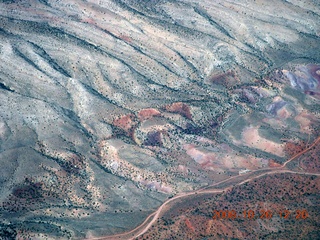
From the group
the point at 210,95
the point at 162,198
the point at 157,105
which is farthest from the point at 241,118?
the point at 162,198

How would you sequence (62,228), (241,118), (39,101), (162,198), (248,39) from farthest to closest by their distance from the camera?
(248,39) → (241,118) → (39,101) → (162,198) → (62,228)

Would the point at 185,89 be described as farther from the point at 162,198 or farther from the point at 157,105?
the point at 162,198
